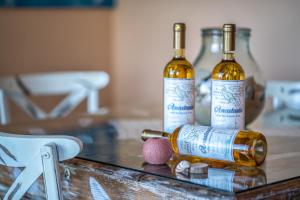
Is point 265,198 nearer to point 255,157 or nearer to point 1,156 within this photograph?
point 255,157

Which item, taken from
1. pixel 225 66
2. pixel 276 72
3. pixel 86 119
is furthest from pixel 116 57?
pixel 225 66

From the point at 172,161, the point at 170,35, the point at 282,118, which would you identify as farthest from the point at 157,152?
the point at 170,35

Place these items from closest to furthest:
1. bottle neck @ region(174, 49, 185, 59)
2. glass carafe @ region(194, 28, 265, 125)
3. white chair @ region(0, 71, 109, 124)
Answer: bottle neck @ region(174, 49, 185, 59)
glass carafe @ region(194, 28, 265, 125)
white chair @ region(0, 71, 109, 124)

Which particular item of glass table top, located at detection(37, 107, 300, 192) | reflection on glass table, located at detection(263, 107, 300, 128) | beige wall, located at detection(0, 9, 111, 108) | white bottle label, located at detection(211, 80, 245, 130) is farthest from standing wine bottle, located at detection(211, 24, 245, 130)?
beige wall, located at detection(0, 9, 111, 108)

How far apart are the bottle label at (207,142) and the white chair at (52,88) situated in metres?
0.95

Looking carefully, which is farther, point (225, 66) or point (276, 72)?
point (276, 72)

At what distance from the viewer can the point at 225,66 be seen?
1.13 metres

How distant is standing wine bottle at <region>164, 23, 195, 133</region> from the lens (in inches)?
46.6

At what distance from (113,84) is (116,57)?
0.18 m

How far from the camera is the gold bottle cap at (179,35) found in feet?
3.70

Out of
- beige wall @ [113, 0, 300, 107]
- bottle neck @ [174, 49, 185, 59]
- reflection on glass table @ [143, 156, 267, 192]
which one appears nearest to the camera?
reflection on glass table @ [143, 156, 267, 192]

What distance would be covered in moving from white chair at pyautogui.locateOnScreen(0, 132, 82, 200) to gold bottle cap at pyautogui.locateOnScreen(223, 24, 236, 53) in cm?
37

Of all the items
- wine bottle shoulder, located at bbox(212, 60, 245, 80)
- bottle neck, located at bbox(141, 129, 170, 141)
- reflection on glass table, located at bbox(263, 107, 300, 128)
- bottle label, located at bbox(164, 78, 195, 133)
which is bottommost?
reflection on glass table, located at bbox(263, 107, 300, 128)

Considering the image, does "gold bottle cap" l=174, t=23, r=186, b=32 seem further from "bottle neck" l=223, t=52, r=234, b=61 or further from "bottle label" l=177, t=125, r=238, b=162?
"bottle label" l=177, t=125, r=238, b=162
